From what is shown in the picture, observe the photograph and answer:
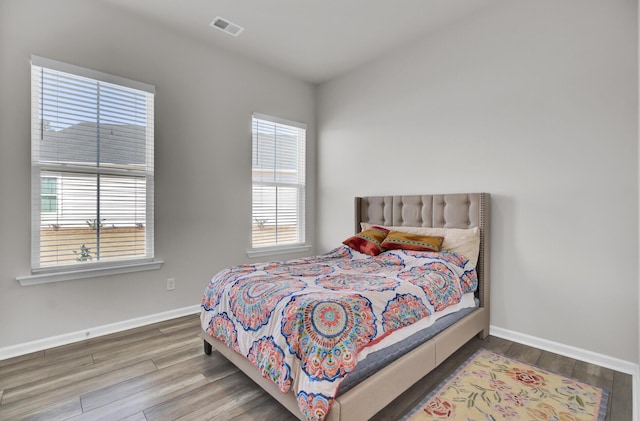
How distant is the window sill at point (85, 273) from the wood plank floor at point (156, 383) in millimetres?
547

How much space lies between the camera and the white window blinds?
2473mm

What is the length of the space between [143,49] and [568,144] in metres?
3.75

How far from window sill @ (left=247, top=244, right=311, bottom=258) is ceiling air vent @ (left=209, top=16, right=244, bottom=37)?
2.37 metres

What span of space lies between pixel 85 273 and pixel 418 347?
273cm

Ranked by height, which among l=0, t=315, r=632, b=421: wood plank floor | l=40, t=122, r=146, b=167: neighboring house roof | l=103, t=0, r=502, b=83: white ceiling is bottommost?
l=0, t=315, r=632, b=421: wood plank floor

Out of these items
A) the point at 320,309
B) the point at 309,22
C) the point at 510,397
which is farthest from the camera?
the point at 309,22

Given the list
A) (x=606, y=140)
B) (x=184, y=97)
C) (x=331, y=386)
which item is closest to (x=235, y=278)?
(x=331, y=386)

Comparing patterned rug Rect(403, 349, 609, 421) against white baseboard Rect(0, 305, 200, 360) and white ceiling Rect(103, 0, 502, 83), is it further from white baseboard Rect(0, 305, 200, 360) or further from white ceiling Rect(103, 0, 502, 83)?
white ceiling Rect(103, 0, 502, 83)

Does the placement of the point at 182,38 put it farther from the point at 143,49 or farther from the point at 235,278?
the point at 235,278

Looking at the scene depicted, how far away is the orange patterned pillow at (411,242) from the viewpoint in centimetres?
273

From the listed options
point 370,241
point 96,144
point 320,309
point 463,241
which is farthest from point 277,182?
point 320,309

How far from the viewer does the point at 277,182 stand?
402 centimetres

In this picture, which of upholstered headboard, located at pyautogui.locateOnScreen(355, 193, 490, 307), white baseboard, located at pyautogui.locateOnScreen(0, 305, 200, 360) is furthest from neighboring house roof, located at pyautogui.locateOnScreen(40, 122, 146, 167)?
upholstered headboard, located at pyautogui.locateOnScreen(355, 193, 490, 307)

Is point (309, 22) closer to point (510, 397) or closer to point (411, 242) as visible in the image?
point (411, 242)
